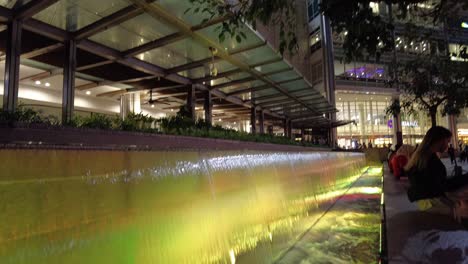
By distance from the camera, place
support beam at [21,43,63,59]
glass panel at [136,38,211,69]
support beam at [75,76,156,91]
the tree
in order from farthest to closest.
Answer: support beam at [75,76,156,91] < glass panel at [136,38,211,69] < support beam at [21,43,63,59] < the tree

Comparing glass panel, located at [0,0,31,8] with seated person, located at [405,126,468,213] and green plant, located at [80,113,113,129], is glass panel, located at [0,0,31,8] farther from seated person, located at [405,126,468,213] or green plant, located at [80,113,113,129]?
seated person, located at [405,126,468,213]

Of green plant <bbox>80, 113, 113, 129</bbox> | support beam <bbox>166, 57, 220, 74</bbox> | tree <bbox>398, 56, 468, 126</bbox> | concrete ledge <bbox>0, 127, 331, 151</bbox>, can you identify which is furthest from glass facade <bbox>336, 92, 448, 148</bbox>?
green plant <bbox>80, 113, 113, 129</bbox>

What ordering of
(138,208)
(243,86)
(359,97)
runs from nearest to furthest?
(138,208), (243,86), (359,97)

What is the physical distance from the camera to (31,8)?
7289 millimetres

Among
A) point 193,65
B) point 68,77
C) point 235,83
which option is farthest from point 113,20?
point 235,83

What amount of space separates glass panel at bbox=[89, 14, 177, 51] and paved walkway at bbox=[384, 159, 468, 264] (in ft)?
25.2

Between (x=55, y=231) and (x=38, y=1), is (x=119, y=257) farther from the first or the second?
(x=38, y=1)

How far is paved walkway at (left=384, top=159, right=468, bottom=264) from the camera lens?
8.24 feet

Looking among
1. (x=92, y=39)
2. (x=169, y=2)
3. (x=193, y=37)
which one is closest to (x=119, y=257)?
(x=169, y=2)

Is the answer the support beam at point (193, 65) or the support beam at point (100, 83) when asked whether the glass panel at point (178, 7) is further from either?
the support beam at point (100, 83)

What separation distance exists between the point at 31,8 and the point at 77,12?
1.11 metres

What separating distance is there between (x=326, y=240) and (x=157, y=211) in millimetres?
2601

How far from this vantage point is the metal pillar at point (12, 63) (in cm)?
771

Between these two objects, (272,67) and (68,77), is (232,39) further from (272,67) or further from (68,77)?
(68,77)
